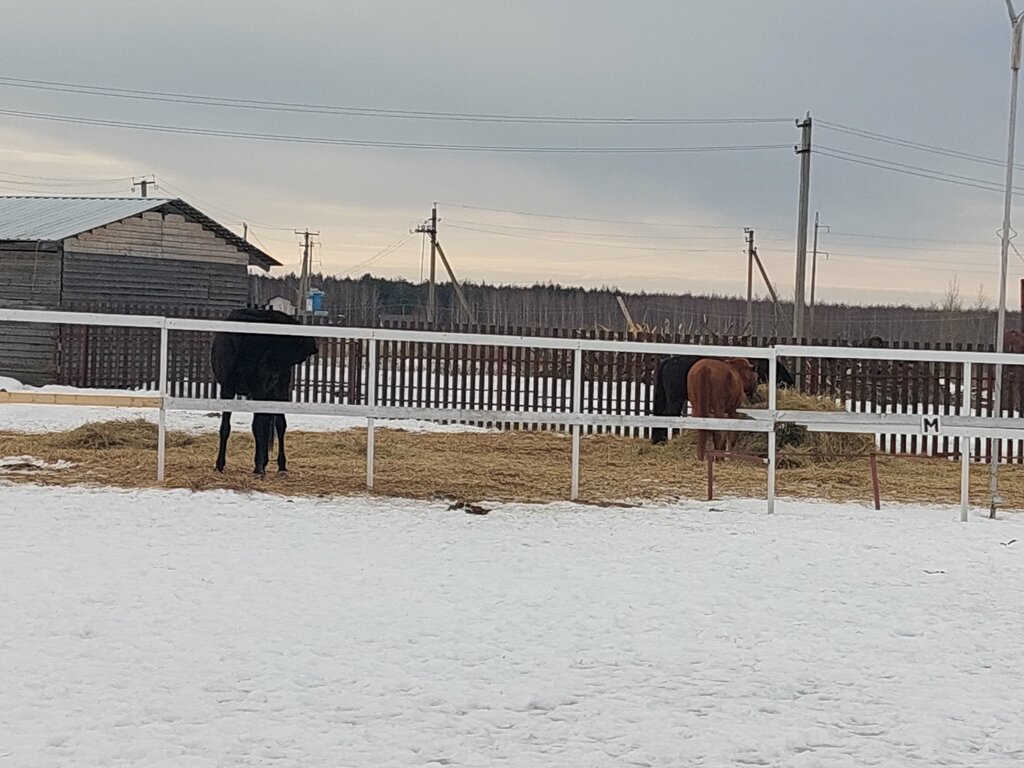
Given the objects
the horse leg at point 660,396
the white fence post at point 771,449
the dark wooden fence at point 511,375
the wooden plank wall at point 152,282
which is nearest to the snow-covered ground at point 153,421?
the dark wooden fence at point 511,375

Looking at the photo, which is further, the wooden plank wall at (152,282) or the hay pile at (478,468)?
the wooden plank wall at (152,282)

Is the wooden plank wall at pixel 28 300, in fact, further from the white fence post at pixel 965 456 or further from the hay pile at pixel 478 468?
the white fence post at pixel 965 456

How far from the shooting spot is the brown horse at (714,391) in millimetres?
14719

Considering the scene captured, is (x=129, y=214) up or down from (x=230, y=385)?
up

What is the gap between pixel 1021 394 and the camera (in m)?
19.2

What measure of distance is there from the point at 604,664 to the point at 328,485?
5640 mm

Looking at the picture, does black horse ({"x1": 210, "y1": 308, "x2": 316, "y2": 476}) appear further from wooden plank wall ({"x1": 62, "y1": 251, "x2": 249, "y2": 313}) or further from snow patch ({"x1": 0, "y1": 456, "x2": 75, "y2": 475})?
wooden plank wall ({"x1": 62, "y1": 251, "x2": 249, "y2": 313})

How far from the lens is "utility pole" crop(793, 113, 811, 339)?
1051 inches

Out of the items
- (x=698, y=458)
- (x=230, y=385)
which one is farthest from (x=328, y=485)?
(x=698, y=458)

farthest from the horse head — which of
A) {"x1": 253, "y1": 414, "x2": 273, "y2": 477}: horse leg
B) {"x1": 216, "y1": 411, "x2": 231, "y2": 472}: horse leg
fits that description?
{"x1": 216, "y1": 411, "x2": 231, "y2": 472}: horse leg

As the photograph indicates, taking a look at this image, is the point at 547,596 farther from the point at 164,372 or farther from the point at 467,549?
the point at 164,372

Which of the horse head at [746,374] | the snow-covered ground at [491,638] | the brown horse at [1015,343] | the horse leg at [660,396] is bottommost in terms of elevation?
the snow-covered ground at [491,638]

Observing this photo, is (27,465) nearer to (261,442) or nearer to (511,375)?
(261,442)

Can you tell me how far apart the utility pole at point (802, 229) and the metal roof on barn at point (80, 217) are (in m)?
12.8
